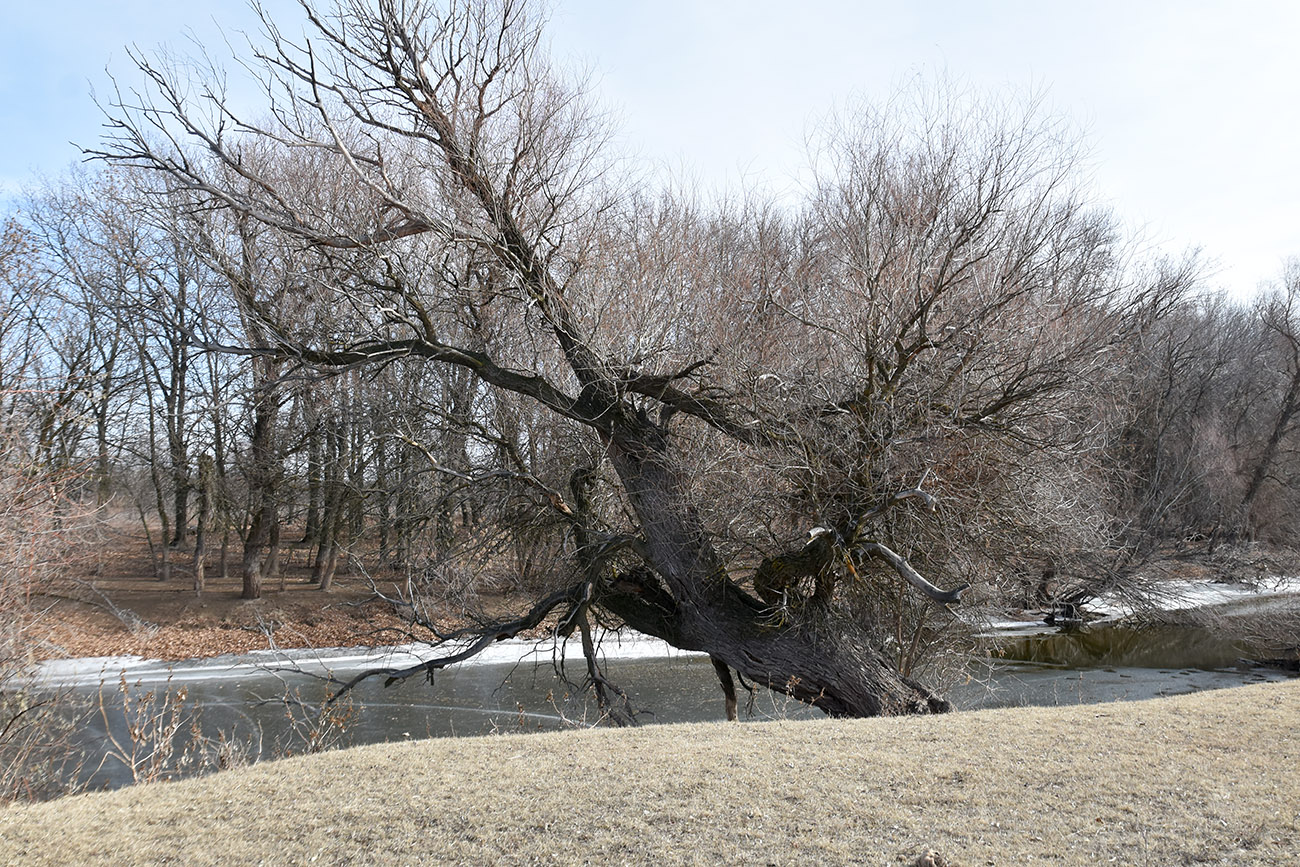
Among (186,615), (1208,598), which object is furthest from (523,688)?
(1208,598)

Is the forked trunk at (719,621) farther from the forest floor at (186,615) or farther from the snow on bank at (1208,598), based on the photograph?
the snow on bank at (1208,598)

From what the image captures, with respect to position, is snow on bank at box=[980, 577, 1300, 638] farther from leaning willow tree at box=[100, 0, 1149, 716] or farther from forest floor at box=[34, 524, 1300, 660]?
leaning willow tree at box=[100, 0, 1149, 716]

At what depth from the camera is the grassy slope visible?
4.18 metres

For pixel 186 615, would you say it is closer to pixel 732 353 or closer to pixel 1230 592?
pixel 732 353

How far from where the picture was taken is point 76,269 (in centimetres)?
2228

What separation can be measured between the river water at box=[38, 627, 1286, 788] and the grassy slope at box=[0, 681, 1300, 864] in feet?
17.3

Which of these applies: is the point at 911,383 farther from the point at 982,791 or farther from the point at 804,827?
the point at 804,827

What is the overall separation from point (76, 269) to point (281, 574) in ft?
33.6

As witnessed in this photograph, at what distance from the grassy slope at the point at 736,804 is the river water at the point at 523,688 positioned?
17.3 ft

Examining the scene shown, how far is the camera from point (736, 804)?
4734 millimetres

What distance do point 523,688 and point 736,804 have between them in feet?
41.2

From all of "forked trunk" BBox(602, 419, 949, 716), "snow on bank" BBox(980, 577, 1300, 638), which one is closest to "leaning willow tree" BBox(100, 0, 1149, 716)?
"forked trunk" BBox(602, 419, 949, 716)

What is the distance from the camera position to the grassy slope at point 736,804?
4.18 metres

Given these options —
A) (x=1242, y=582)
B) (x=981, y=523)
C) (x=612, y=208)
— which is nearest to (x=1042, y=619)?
(x=1242, y=582)
